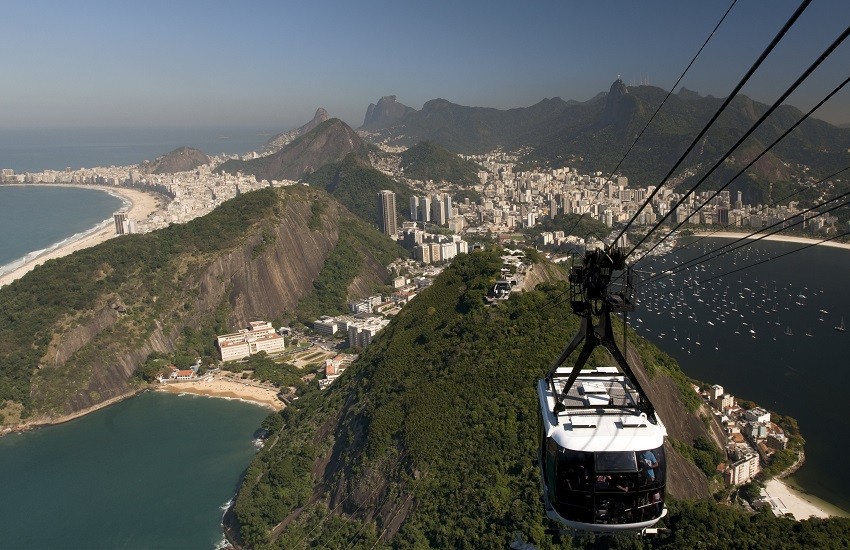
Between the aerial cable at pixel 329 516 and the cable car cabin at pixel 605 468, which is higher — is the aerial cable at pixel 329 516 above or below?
below

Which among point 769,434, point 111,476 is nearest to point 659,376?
point 769,434

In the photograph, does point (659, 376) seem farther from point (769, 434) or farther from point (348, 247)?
point (348, 247)

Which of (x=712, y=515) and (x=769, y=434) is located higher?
(x=712, y=515)

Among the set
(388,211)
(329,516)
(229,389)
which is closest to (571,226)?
(388,211)

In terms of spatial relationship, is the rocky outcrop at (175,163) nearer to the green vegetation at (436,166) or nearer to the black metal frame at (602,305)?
the green vegetation at (436,166)

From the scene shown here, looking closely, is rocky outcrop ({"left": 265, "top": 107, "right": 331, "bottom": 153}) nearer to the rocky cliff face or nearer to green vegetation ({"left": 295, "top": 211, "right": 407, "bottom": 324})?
green vegetation ({"left": 295, "top": 211, "right": 407, "bottom": 324})

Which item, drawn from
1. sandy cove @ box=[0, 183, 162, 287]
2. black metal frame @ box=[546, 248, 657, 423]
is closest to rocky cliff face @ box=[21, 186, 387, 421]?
sandy cove @ box=[0, 183, 162, 287]

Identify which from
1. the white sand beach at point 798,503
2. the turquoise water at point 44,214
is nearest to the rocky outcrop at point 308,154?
the turquoise water at point 44,214

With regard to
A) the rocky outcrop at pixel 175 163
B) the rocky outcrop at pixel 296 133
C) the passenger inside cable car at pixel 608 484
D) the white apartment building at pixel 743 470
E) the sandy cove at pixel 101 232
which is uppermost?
the rocky outcrop at pixel 296 133
